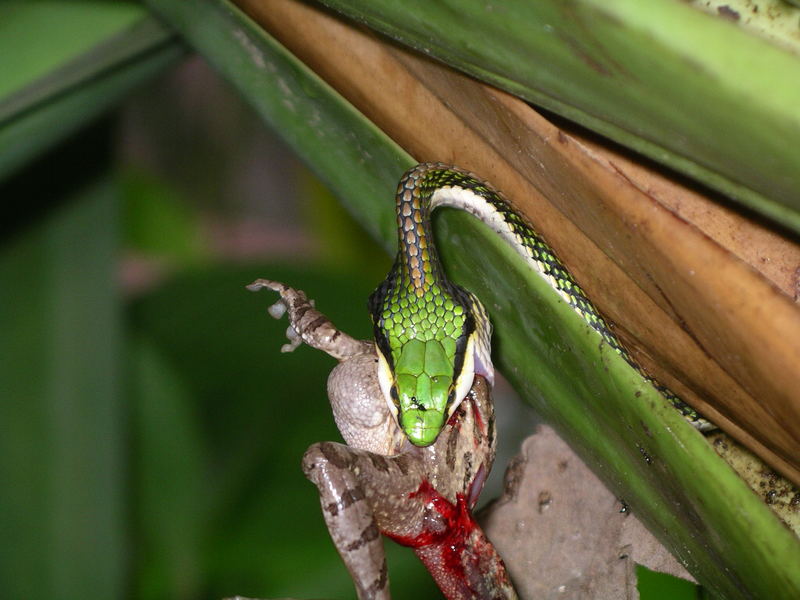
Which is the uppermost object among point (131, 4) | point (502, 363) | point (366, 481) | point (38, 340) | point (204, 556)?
point (131, 4)

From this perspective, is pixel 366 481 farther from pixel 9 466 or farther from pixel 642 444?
pixel 9 466

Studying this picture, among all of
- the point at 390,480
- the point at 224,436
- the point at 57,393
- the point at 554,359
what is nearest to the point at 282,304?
the point at 390,480

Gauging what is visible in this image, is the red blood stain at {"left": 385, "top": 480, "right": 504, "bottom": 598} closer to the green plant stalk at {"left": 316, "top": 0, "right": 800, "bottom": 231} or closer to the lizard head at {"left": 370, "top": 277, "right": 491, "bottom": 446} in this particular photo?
the lizard head at {"left": 370, "top": 277, "right": 491, "bottom": 446}

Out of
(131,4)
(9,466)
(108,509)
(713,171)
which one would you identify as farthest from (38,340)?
(713,171)

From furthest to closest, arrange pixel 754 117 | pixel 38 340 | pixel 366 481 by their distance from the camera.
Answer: pixel 38 340, pixel 366 481, pixel 754 117

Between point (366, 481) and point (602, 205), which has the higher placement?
point (602, 205)

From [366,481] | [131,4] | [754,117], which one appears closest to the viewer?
[754,117]

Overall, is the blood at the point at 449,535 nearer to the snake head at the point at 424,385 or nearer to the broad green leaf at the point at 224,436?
the snake head at the point at 424,385

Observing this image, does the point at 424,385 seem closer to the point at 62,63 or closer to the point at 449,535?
the point at 449,535
